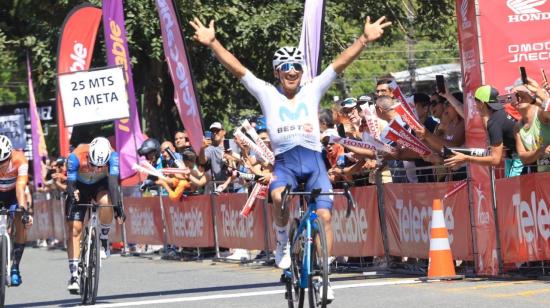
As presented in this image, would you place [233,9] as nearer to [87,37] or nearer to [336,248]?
[87,37]

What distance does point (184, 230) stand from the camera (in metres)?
22.2

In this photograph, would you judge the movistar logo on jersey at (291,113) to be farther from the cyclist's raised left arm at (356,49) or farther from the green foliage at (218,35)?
the green foliage at (218,35)

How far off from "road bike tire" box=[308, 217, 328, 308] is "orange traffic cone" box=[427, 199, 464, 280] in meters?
3.56

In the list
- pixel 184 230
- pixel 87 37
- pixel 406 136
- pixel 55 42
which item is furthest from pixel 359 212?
pixel 55 42

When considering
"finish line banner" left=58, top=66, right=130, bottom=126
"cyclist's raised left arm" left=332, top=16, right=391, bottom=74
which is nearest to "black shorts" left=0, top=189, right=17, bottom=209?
"cyclist's raised left arm" left=332, top=16, right=391, bottom=74

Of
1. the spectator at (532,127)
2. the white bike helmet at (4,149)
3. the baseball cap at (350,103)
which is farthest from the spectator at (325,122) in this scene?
the white bike helmet at (4,149)

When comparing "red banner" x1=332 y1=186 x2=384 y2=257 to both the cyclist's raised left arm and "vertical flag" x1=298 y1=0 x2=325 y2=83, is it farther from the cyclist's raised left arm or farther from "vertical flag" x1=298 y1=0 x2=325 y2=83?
the cyclist's raised left arm

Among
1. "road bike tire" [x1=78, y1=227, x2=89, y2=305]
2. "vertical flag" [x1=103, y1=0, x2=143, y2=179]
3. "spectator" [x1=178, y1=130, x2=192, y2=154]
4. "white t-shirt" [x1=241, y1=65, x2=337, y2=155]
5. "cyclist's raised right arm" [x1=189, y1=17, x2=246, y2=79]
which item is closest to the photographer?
"white t-shirt" [x1=241, y1=65, x2=337, y2=155]

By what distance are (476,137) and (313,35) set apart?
11.6ft

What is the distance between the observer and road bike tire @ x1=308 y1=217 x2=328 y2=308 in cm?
986

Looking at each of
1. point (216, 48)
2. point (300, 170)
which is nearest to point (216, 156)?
point (216, 48)

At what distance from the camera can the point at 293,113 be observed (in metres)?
10.9

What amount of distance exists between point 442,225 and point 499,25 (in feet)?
7.38

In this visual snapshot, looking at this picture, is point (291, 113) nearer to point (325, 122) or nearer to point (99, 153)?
point (99, 153)
